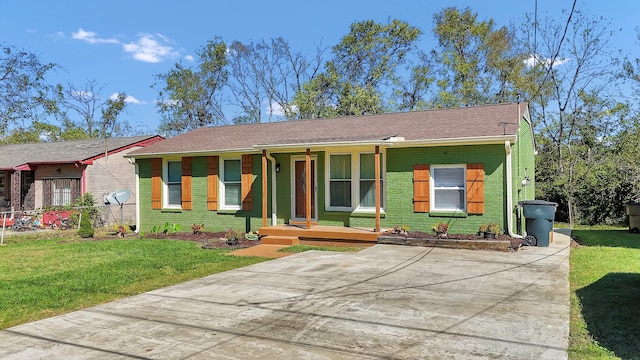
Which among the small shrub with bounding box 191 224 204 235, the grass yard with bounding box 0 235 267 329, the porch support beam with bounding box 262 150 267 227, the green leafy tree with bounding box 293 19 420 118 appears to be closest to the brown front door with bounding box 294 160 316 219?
the porch support beam with bounding box 262 150 267 227

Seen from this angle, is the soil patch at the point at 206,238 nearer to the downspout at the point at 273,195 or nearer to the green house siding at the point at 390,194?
the green house siding at the point at 390,194

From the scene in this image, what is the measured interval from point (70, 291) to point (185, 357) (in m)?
3.51

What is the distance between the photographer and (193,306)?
5.07m

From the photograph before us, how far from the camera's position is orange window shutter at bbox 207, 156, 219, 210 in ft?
42.4

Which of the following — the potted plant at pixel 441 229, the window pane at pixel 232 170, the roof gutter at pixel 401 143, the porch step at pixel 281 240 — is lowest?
the porch step at pixel 281 240

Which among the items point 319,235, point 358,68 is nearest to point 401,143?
→ point 319,235

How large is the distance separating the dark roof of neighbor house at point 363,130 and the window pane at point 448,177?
864 millimetres

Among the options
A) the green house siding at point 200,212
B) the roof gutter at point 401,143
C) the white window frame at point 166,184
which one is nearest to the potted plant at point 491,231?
the roof gutter at point 401,143

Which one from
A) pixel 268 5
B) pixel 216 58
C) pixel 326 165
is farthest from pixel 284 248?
pixel 216 58

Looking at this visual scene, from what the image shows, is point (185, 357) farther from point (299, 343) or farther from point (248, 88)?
point (248, 88)

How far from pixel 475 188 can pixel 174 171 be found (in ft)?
30.6

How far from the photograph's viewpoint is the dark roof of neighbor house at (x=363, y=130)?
10.7m

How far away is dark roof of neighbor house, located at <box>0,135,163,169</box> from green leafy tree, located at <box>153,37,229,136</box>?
37.4 ft

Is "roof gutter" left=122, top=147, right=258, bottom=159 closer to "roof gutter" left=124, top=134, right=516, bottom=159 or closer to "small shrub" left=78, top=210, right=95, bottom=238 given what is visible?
"roof gutter" left=124, top=134, right=516, bottom=159
